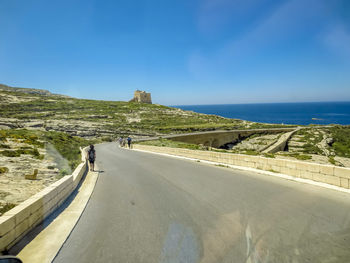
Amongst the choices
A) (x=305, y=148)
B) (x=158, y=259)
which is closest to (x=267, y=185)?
(x=158, y=259)

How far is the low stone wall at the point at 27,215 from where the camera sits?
3844 mm

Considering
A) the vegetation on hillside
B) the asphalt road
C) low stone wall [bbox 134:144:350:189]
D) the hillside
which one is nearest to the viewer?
the asphalt road

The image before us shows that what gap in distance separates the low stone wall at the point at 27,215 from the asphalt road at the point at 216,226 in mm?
905

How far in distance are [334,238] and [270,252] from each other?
1407 millimetres

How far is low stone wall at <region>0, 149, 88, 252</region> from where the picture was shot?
3844mm

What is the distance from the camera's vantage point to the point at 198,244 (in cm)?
398

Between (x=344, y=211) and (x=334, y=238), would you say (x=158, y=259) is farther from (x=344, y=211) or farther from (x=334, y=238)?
(x=344, y=211)

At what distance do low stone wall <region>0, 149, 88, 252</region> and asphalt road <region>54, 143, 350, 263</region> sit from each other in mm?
905

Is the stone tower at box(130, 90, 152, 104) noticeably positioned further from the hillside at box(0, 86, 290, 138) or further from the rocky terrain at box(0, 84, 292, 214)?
the rocky terrain at box(0, 84, 292, 214)

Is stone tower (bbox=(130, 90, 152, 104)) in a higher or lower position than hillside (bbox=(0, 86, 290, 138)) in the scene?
higher

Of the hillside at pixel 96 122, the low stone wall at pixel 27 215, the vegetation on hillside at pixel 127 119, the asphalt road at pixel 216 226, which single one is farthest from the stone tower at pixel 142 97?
the low stone wall at pixel 27 215

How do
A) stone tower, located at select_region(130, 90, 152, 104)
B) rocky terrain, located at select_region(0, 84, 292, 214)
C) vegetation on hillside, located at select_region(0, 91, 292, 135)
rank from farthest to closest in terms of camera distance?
stone tower, located at select_region(130, 90, 152, 104) → vegetation on hillside, located at select_region(0, 91, 292, 135) → rocky terrain, located at select_region(0, 84, 292, 214)

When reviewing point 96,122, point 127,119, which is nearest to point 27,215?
point 96,122

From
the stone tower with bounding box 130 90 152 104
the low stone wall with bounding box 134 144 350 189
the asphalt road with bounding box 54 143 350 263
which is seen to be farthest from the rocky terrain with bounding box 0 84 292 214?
the stone tower with bounding box 130 90 152 104
